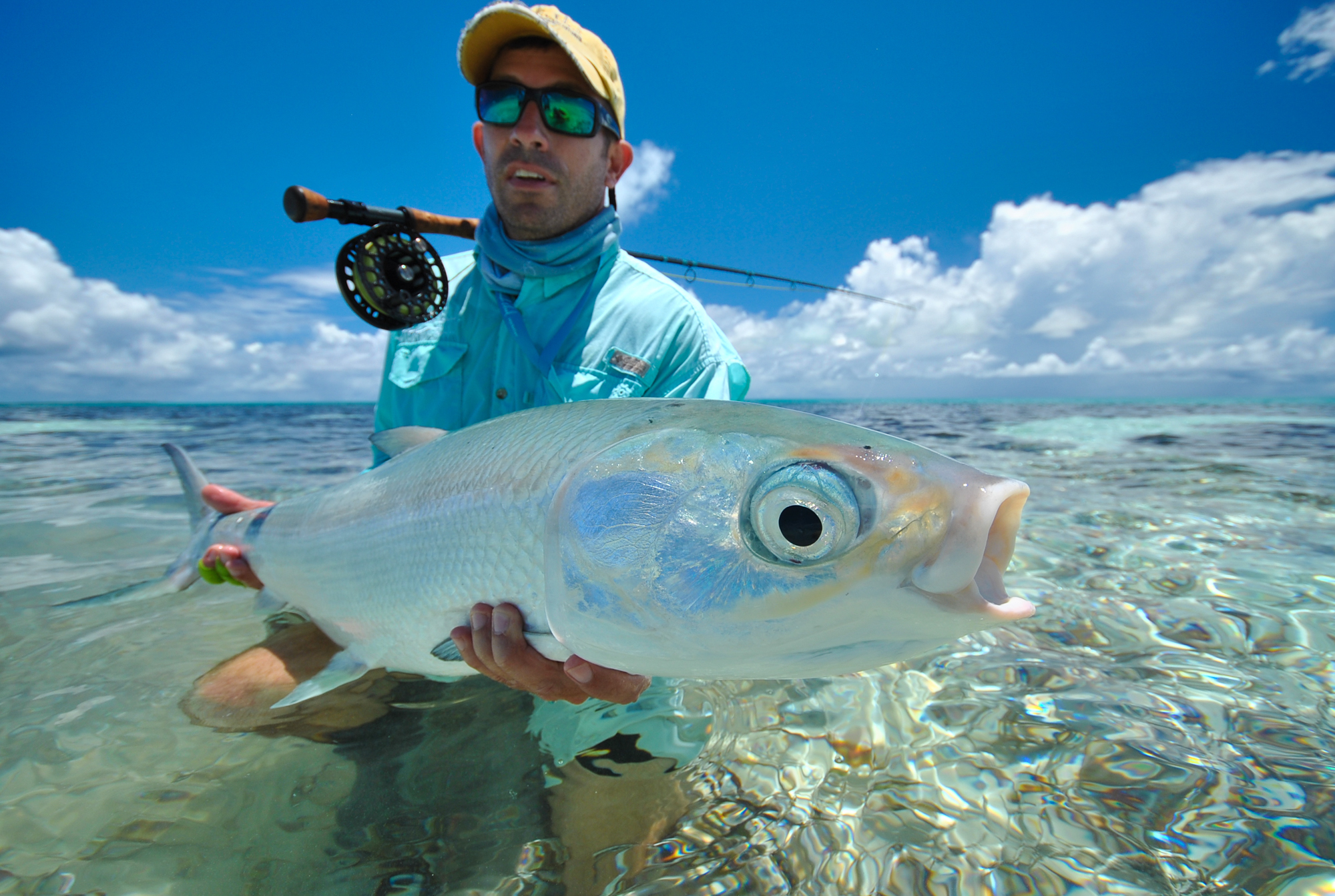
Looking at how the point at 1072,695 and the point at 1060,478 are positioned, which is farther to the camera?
the point at 1060,478

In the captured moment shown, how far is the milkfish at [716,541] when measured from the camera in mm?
946

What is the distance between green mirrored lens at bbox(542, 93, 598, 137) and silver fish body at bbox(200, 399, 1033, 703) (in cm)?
171

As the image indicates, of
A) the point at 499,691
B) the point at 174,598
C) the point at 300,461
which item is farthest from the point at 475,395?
the point at 300,461

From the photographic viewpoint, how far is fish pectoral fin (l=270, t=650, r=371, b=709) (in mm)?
1866

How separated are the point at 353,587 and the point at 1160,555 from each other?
4438mm

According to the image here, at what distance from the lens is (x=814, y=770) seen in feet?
6.11

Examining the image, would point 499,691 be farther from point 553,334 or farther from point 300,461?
point 300,461

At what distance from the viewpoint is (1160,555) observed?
3754 millimetres

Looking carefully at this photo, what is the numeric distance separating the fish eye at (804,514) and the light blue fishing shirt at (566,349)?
4.97ft

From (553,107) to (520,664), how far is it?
232 centimetres

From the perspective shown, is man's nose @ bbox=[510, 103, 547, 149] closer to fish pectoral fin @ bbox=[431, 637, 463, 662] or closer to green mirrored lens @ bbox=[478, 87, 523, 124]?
green mirrored lens @ bbox=[478, 87, 523, 124]

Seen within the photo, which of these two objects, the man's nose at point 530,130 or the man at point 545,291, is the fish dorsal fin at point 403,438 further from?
the man's nose at point 530,130

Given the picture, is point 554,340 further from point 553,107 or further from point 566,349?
point 553,107

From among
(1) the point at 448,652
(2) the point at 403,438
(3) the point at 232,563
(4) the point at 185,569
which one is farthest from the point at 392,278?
(1) the point at 448,652
